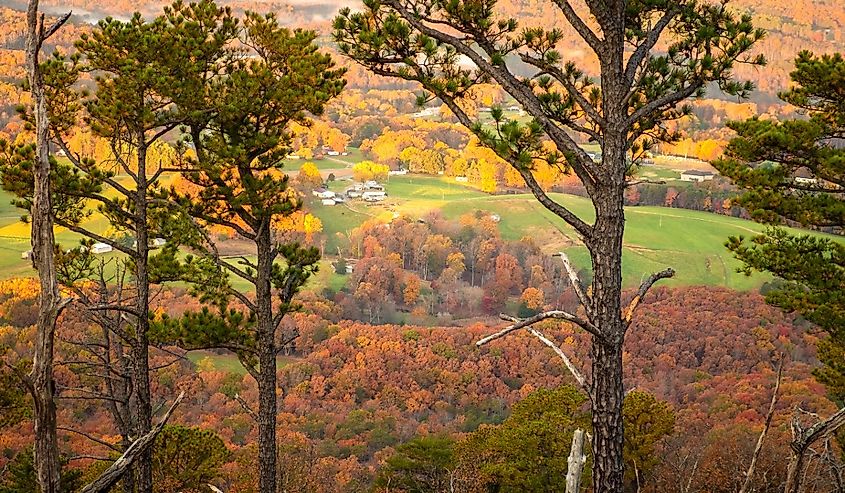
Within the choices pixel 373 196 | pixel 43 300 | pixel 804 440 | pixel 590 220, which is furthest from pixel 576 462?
pixel 373 196

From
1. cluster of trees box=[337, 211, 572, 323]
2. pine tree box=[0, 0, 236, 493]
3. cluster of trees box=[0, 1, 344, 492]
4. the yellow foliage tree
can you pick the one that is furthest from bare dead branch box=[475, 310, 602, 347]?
the yellow foliage tree

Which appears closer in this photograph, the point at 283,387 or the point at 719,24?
the point at 719,24

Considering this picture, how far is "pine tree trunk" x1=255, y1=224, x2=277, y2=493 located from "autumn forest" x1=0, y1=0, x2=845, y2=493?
0.02 meters

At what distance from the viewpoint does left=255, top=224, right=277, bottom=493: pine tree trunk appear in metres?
6.98

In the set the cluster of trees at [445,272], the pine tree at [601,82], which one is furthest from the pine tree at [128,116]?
the cluster of trees at [445,272]

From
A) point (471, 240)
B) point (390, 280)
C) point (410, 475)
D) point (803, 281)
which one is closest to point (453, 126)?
point (471, 240)

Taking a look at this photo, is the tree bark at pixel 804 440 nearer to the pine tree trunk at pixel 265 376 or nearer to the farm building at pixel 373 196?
the pine tree trunk at pixel 265 376

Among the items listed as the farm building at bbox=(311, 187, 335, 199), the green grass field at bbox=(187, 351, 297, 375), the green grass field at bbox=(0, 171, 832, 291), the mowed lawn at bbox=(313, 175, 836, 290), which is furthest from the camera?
the farm building at bbox=(311, 187, 335, 199)

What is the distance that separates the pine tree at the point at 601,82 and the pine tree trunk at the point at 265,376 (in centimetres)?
390

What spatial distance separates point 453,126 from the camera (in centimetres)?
6469

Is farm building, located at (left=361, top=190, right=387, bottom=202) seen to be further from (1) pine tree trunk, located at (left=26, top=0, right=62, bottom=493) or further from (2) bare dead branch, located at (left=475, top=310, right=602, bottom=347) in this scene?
(1) pine tree trunk, located at (left=26, top=0, right=62, bottom=493)

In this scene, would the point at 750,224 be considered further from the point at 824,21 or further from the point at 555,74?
the point at 555,74

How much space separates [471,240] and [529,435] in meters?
36.6

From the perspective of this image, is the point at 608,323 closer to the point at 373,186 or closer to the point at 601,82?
the point at 601,82
